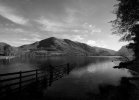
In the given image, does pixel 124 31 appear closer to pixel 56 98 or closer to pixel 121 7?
pixel 121 7

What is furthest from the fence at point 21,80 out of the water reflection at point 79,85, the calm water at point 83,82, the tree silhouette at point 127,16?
the tree silhouette at point 127,16

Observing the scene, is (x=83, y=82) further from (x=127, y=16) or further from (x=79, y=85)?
(x=127, y=16)

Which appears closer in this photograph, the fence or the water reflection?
the fence

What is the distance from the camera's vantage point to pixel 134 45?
135 feet

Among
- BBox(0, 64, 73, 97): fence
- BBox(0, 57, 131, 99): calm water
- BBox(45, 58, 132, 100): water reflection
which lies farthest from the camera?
BBox(0, 57, 131, 99): calm water

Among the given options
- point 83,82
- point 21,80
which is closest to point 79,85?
point 83,82

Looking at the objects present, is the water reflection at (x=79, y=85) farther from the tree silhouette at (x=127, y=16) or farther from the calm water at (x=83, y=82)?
the tree silhouette at (x=127, y=16)

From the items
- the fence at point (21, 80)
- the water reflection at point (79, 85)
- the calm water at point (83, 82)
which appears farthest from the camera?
the calm water at point (83, 82)

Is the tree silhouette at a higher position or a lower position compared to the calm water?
higher

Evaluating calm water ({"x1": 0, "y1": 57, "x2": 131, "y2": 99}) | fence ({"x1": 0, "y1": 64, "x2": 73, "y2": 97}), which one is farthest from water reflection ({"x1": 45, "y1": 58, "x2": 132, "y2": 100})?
fence ({"x1": 0, "y1": 64, "x2": 73, "y2": 97})

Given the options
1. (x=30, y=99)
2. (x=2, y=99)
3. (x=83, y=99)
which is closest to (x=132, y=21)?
(x=83, y=99)

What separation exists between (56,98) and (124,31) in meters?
20.0

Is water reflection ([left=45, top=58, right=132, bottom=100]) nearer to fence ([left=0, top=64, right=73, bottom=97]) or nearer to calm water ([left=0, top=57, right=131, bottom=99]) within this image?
calm water ([left=0, top=57, right=131, bottom=99])

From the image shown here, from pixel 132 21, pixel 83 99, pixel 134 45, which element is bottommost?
pixel 83 99
